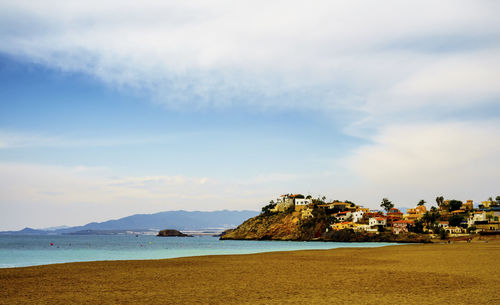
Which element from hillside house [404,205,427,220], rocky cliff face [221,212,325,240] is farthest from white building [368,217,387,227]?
hillside house [404,205,427,220]

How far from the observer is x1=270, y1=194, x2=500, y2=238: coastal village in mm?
136238

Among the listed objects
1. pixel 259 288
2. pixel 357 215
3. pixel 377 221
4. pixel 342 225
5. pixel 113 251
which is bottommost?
pixel 113 251

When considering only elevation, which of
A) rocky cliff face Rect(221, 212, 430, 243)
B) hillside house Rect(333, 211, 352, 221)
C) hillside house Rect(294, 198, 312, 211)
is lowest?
rocky cliff face Rect(221, 212, 430, 243)

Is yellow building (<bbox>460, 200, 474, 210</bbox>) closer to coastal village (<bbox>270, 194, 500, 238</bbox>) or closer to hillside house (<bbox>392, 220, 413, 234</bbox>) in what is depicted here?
coastal village (<bbox>270, 194, 500, 238</bbox>)

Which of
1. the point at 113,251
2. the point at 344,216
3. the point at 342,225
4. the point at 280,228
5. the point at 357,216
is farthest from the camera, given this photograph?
the point at 280,228

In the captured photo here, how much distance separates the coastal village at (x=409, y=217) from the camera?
136238 mm

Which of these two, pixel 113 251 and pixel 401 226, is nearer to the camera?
pixel 113 251

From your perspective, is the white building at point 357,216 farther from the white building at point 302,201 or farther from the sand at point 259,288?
the sand at point 259,288

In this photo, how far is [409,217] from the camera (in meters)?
171

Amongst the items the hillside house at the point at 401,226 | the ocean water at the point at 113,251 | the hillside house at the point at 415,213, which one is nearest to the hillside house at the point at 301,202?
the hillside house at the point at 415,213

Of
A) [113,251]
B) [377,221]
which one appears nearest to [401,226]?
[377,221]

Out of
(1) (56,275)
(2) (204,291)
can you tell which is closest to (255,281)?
(2) (204,291)

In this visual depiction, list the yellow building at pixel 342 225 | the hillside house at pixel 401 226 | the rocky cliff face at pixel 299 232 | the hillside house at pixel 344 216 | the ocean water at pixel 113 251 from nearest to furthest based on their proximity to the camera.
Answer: the ocean water at pixel 113 251 → the rocky cliff face at pixel 299 232 → the hillside house at pixel 401 226 → the yellow building at pixel 342 225 → the hillside house at pixel 344 216

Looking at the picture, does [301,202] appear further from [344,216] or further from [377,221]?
[377,221]
